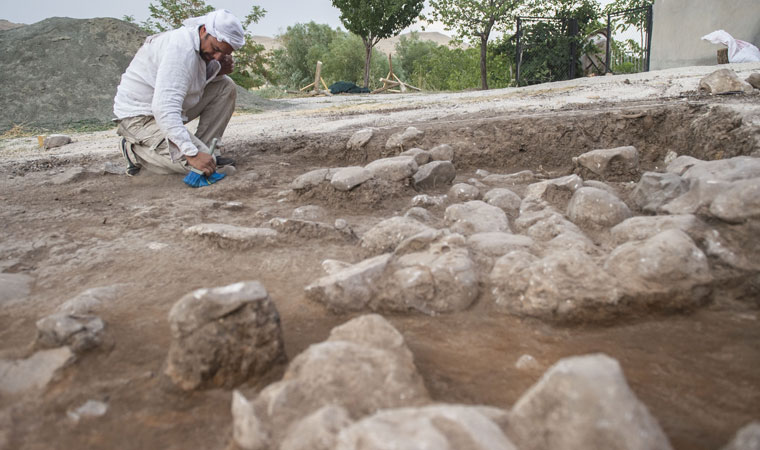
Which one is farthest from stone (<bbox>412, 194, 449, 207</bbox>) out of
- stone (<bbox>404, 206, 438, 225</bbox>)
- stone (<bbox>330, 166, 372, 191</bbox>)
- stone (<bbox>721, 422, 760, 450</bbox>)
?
stone (<bbox>721, 422, 760, 450</bbox>)

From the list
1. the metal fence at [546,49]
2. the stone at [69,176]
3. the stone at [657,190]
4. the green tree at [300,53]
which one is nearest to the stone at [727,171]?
the stone at [657,190]

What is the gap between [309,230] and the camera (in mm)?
2457

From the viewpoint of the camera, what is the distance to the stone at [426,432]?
0.84 m

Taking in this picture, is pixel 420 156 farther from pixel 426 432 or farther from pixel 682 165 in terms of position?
pixel 426 432

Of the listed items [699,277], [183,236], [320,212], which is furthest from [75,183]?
[699,277]

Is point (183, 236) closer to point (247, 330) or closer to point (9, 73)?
point (247, 330)

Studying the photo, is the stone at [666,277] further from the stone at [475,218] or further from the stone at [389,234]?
the stone at [389,234]

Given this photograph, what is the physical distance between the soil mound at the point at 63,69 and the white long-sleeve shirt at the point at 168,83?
5.57 metres

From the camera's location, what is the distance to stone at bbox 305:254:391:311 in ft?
5.78

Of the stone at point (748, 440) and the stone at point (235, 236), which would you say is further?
the stone at point (235, 236)

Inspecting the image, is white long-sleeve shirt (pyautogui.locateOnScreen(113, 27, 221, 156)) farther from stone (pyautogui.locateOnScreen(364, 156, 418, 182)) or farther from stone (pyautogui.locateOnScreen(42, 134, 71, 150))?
stone (pyautogui.locateOnScreen(42, 134, 71, 150))

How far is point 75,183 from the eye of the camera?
3871 millimetres

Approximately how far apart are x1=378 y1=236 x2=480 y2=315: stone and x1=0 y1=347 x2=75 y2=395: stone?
99 centimetres

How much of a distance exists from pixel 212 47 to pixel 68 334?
2725 millimetres
